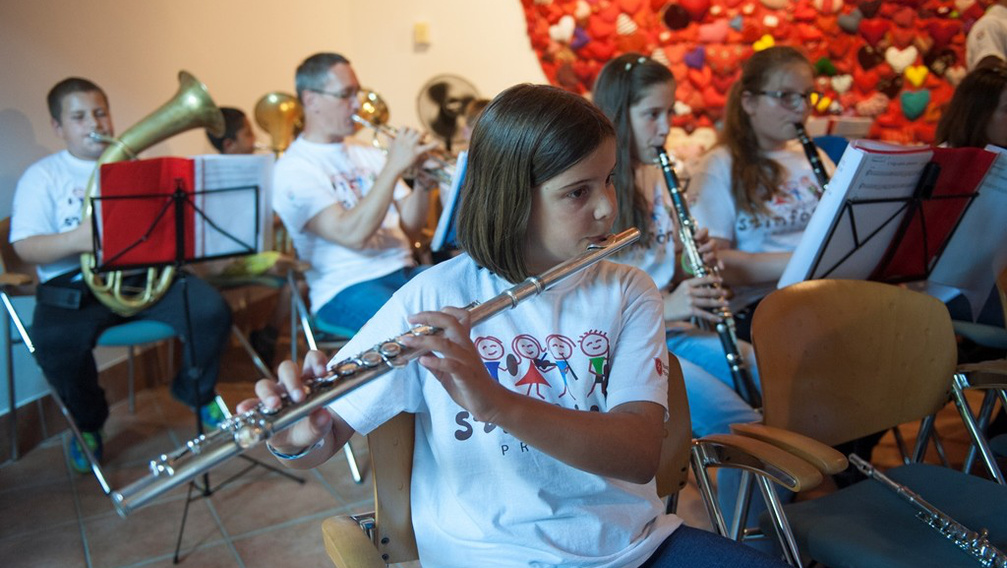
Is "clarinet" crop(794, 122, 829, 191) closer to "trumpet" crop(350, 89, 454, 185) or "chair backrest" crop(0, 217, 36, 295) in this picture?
"trumpet" crop(350, 89, 454, 185)

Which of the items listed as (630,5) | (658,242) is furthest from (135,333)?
(630,5)

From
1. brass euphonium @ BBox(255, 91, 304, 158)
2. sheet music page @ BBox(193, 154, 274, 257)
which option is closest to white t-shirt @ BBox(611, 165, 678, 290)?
sheet music page @ BBox(193, 154, 274, 257)

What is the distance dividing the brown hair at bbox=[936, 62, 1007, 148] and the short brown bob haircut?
1949 millimetres

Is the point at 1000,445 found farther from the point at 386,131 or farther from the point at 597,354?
the point at 386,131

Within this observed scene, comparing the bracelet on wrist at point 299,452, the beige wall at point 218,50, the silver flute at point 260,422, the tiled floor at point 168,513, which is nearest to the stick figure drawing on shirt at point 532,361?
the silver flute at point 260,422

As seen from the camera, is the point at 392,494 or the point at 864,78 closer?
the point at 392,494

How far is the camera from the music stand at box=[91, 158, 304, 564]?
2.07 m

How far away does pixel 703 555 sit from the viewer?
1086 millimetres

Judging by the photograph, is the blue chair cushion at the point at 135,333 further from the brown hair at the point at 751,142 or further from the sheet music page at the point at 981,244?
the sheet music page at the point at 981,244

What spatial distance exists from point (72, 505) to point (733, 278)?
6.32 ft

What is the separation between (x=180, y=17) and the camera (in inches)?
136

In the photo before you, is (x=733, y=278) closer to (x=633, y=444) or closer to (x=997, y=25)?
(x=633, y=444)

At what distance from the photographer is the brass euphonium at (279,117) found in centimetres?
383

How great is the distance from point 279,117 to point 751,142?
2361 mm
